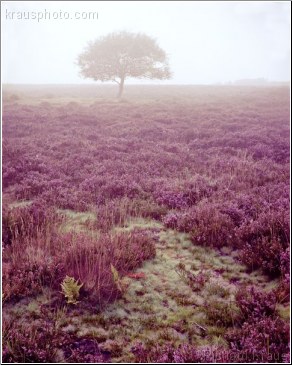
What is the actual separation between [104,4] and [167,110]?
18181 mm

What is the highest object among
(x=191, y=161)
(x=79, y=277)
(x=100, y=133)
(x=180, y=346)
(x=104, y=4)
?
(x=104, y=4)

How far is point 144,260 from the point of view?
5559 millimetres

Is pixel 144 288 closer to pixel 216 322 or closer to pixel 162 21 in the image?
pixel 216 322

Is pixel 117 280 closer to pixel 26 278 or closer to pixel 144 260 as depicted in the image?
pixel 144 260

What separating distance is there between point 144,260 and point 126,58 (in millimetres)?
35556

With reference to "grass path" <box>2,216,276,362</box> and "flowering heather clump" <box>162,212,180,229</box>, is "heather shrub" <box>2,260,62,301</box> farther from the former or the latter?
"flowering heather clump" <box>162,212,180,229</box>

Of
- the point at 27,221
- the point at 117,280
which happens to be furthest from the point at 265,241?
the point at 27,221

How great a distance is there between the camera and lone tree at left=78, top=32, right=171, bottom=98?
37000 millimetres

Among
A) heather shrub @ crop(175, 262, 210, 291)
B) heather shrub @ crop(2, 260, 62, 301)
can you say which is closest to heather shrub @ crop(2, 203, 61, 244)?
heather shrub @ crop(2, 260, 62, 301)

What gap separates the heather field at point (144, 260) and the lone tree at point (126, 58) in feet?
90.9

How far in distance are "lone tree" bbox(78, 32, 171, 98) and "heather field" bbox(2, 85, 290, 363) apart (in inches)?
1091

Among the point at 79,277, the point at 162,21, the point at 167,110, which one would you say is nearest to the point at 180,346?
the point at 79,277

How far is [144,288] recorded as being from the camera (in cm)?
486

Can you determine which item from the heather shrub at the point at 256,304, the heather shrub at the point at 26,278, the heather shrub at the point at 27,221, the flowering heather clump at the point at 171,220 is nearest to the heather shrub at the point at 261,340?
the heather shrub at the point at 256,304
